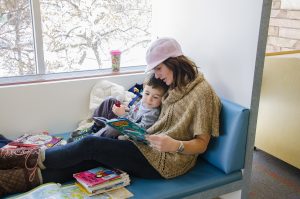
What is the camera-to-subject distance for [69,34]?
2.29m

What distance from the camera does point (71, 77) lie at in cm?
221

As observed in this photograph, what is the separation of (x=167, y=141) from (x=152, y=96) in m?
0.39

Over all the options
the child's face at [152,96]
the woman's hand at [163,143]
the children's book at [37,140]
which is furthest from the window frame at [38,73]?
the woman's hand at [163,143]

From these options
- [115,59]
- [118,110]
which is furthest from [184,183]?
[115,59]

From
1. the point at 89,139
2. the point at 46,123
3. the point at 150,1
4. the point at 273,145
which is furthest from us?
the point at 150,1

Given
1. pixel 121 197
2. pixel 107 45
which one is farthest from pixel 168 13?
pixel 121 197

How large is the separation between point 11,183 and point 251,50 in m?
1.30

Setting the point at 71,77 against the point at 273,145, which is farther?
the point at 273,145

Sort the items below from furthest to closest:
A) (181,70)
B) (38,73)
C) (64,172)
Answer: (38,73), (181,70), (64,172)

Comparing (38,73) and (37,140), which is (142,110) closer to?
(37,140)

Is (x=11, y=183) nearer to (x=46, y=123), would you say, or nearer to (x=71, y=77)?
(x=46, y=123)

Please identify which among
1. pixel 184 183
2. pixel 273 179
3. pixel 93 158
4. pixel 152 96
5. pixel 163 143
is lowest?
pixel 273 179

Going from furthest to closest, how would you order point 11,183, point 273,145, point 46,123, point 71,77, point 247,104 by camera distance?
1. point 273,145
2. point 71,77
3. point 46,123
4. point 247,104
5. point 11,183

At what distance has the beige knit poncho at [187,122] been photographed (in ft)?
5.11
